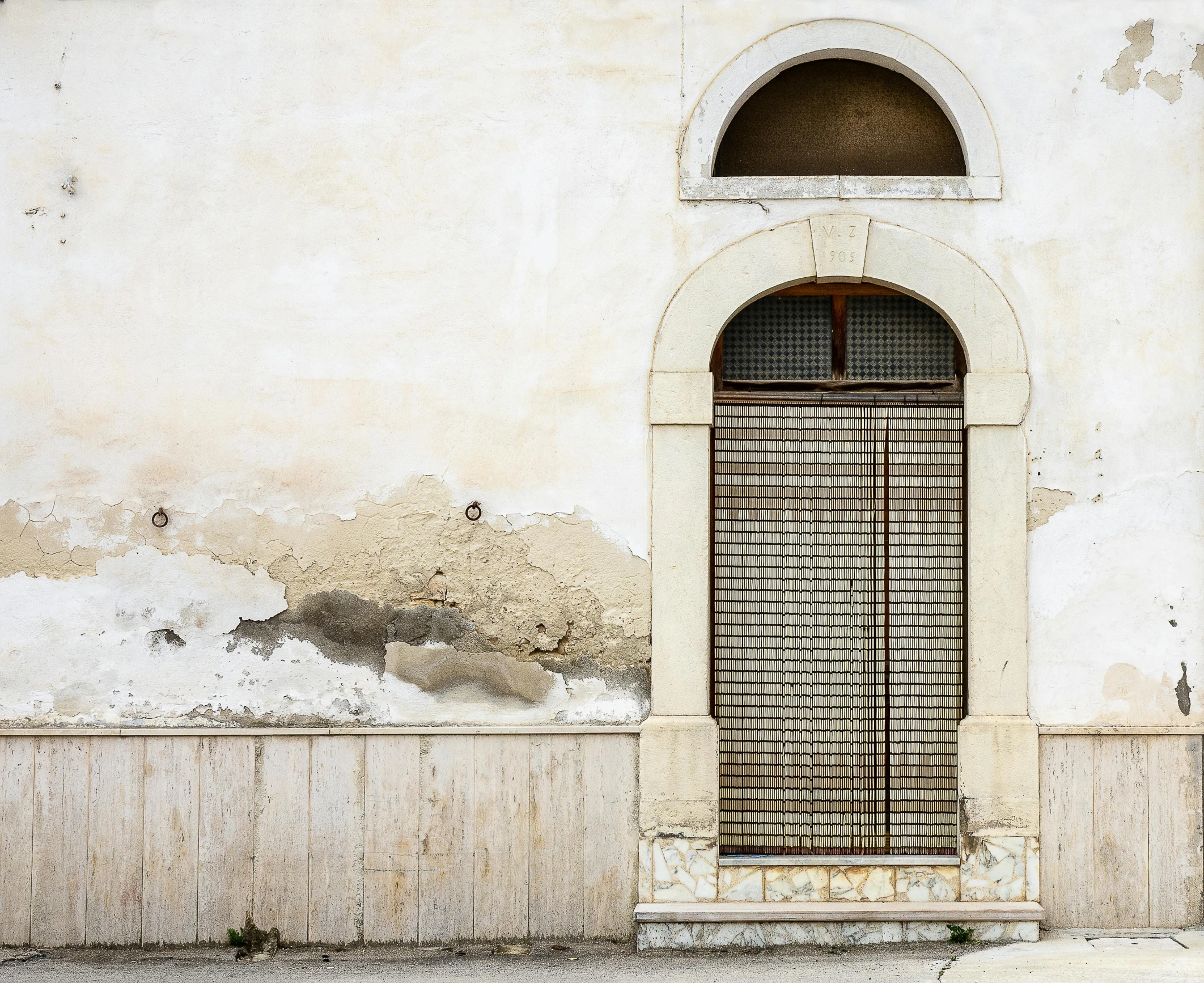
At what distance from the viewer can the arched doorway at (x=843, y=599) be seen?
17.2 feet

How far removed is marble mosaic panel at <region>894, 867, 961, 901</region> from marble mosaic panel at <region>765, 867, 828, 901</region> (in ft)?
1.14

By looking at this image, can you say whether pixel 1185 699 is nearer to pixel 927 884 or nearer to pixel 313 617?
pixel 927 884

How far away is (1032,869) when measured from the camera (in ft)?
16.7

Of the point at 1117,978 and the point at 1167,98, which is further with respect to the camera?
the point at 1167,98

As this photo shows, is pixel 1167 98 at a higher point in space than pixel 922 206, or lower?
higher

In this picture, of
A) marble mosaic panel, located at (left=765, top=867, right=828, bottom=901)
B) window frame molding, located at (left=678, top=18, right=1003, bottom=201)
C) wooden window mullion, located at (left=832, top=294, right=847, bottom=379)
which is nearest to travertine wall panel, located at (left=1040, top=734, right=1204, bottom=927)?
marble mosaic panel, located at (left=765, top=867, right=828, bottom=901)

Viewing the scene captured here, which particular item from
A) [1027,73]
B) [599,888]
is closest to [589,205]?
[1027,73]

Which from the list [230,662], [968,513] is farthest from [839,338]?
[230,662]

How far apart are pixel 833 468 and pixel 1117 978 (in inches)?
99.0

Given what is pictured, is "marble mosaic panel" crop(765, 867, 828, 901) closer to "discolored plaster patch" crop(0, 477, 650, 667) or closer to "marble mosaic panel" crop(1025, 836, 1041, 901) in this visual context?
"marble mosaic panel" crop(1025, 836, 1041, 901)

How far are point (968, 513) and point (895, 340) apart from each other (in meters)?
0.94

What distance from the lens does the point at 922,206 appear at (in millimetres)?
5207

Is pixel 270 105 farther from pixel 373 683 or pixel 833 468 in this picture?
pixel 833 468

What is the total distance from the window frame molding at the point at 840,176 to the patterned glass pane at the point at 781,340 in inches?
21.3
